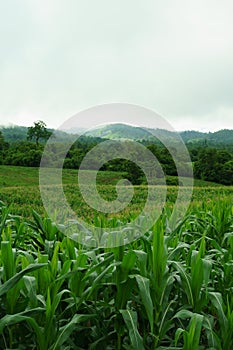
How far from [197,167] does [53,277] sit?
15684mm

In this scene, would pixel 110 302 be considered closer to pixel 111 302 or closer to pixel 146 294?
pixel 111 302

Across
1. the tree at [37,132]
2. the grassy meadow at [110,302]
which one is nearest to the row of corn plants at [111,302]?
the grassy meadow at [110,302]

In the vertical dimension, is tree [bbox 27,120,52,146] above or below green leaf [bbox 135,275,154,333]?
above

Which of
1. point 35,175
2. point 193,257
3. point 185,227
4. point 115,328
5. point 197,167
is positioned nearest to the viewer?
point 115,328

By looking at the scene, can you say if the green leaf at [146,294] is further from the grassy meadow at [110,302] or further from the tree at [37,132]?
the tree at [37,132]

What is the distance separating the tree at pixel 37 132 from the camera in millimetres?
18062

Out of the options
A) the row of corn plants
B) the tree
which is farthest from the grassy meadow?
the tree

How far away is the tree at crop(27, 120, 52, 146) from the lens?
18.1 meters

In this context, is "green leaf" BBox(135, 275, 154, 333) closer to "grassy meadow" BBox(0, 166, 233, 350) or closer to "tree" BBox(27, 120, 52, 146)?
"grassy meadow" BBox(0, 166, 233, 350)

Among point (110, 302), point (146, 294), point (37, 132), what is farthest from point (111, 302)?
point (37, 132)

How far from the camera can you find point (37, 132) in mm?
18391

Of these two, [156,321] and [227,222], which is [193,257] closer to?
[156,321]

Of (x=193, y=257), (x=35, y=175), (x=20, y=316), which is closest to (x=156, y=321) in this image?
(x=193, y=257)

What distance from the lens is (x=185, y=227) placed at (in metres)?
3.33
